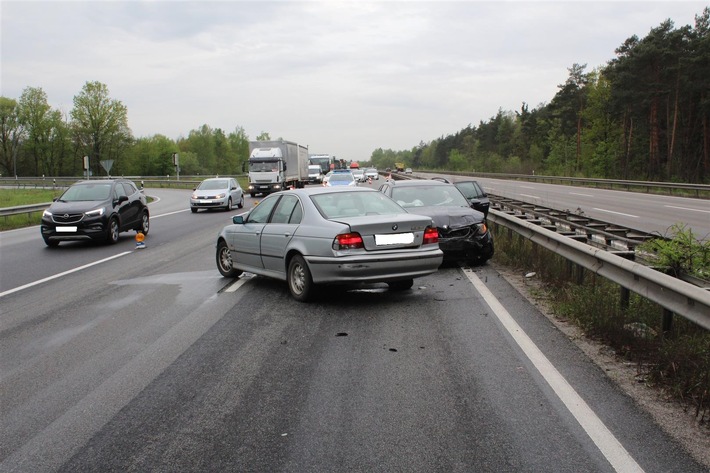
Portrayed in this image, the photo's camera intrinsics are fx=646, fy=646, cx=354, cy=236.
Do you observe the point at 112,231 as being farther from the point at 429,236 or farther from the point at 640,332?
the point at 640,332

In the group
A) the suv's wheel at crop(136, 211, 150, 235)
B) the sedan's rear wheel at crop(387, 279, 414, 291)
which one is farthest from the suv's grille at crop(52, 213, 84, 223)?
the sedan's rear wheel at crop(387, 279, 414, 291)

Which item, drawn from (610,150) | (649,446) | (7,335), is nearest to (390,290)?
(7,335)

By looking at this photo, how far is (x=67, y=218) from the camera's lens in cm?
1583

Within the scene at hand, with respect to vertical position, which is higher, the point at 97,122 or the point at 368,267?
the point at 97,122

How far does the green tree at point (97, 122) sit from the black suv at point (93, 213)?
90.5 m

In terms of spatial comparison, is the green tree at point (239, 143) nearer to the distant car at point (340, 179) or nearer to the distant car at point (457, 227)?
the distant car at point (340, 179)

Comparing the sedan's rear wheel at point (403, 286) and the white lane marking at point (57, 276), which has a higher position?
the sedan's rear wheel at point (403, 286)

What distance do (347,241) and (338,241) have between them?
0.11m

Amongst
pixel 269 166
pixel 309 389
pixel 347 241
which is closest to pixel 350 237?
pixel 347 241

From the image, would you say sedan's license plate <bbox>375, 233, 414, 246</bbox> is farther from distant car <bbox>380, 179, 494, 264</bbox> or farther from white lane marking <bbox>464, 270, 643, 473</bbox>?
distant car <bbox>380, 179, 494, 264</bbox>

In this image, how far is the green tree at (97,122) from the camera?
10000 cm

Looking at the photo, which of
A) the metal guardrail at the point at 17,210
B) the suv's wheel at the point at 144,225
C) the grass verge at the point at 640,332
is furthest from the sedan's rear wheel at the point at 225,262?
the metal guardrail at the point at 17,210

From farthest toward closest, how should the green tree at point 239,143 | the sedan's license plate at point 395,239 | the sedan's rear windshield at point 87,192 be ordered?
the green tree at point 239,143 → the sedan's rear windshield at point 87,192 → the sedan's license plate at point 395,239

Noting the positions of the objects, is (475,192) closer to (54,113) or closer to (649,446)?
(649,446)
